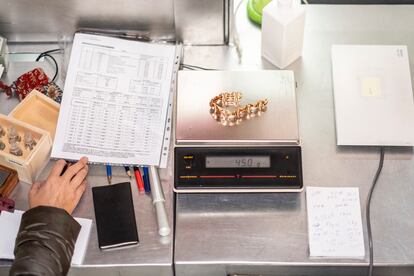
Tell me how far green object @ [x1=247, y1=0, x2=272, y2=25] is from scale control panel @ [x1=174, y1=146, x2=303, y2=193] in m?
0.40

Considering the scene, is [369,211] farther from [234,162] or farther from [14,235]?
[14,235]

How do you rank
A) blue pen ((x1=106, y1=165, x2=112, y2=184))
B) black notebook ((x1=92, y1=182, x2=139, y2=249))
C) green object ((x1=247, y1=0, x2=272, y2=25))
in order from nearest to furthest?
black notebook ((x1=92, y1=182, x2=139, y2=249))
blue pen ((x1=106, y1=165, x2=112, y2=184))
green object ((x1=247, y1=0, x2=272, y2=25))

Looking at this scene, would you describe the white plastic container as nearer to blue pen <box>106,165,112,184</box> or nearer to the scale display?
the scale display

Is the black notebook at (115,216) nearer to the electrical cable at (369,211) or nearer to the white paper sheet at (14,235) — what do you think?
the white paper sheet at (14,235)

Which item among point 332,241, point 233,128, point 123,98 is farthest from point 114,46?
point 332,241

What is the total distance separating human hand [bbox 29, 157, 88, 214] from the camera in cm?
114

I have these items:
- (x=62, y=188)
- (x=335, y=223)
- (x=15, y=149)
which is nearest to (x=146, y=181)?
(x=62, y=188)

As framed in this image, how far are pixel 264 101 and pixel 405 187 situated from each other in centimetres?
Answer: 34

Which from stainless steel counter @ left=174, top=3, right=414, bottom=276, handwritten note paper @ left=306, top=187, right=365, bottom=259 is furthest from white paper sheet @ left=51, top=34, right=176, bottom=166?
handwritten note paper @ left=306, top=187, right=365, bottom=259

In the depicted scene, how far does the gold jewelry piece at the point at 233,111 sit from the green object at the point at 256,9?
0.28 metres

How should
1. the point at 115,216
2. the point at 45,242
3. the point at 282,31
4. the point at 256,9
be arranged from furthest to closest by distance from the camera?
the point at 256,9
the point at 282,31
the point at 115,216
the point at 45,242

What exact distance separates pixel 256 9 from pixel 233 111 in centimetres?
34

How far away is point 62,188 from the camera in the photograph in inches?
45.8

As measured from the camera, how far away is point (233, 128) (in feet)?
3.94
